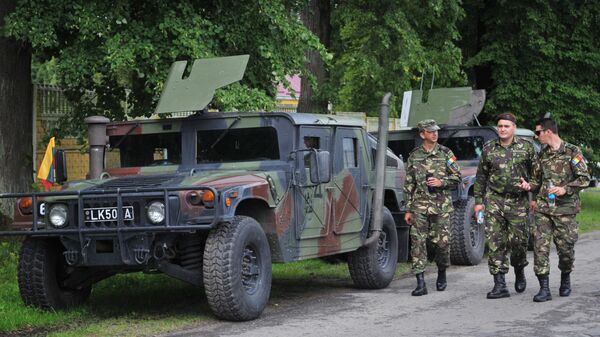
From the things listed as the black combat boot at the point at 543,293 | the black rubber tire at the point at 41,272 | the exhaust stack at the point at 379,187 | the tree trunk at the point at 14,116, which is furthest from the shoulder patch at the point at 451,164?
the tree trunk at the point at 14,116

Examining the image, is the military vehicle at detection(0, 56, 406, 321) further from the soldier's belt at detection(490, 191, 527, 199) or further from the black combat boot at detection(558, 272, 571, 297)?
the black combat boot at detection(558, 272, 571, 297)

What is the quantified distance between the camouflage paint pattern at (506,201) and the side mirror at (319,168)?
5.37 feet

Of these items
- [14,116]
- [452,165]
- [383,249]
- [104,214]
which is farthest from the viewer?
[14,116]

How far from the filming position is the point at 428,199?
10242mm

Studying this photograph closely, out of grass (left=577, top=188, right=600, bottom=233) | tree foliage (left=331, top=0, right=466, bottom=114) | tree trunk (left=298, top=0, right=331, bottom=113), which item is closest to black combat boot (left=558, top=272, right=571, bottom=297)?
grass (left=577, top=188, right=600, bottom=233)

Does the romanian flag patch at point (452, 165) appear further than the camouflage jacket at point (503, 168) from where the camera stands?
Yes

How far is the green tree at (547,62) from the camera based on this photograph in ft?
78.0

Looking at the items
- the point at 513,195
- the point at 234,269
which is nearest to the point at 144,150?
the point at 234,269

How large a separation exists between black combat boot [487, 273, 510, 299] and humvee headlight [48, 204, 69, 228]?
4129 millimetres

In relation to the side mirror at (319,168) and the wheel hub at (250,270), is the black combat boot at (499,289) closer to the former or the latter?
the side mirror at (319,168)

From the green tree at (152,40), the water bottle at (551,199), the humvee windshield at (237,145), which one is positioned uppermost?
the green tree at (152,40)

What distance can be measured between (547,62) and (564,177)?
15043 millimetres

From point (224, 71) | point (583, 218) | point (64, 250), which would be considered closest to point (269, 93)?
point (224, 71)

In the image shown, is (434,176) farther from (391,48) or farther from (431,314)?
(391,48)
